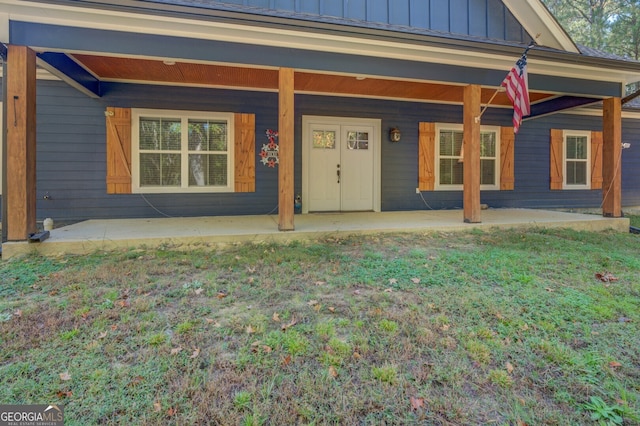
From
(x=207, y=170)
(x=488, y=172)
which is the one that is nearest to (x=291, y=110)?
(x=207, y=170)

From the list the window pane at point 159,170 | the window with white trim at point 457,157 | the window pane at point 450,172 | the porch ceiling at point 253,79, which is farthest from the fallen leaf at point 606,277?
the window pane at point 159,170

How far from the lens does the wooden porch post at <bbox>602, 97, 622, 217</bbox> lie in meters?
6.02

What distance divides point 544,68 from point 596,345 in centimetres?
520

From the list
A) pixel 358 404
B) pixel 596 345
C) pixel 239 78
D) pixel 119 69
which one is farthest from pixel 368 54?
pixel 358 404

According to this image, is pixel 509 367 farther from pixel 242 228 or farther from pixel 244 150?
pixel 244 150

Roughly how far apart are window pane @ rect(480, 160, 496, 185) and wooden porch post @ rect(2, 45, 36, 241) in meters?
8.21

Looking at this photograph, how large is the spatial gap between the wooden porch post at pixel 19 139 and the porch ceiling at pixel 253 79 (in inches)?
41.7

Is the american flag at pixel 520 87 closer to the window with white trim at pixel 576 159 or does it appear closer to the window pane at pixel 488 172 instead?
the window pane at pixel 488 172

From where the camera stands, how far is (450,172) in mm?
7809

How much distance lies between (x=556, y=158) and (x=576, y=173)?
0.83 meters

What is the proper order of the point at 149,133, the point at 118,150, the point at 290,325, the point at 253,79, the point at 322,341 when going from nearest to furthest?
the point at 322,341 < the point at 290,325 < the point at 253,79 < the point at 118,150 < the point at 149,133

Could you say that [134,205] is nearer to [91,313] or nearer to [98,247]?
[98,247]

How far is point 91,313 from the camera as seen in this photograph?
2.45 m

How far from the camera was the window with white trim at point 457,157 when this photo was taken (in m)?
7.71
